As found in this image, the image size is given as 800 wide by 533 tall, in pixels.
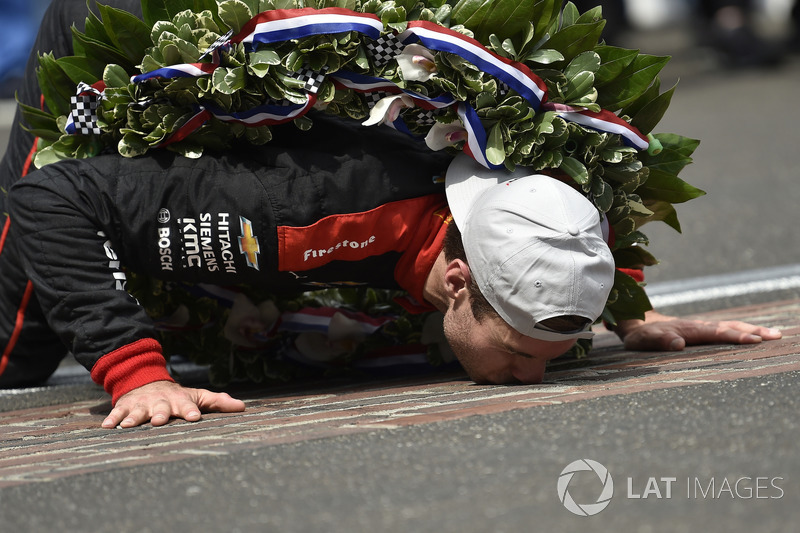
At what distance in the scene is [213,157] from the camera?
293 centimetres

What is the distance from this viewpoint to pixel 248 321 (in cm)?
340

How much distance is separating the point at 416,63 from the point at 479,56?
0.55 feet

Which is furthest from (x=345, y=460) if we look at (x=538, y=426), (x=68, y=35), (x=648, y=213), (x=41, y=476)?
(x=68, y=35)

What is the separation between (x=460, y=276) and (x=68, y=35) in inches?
58.7

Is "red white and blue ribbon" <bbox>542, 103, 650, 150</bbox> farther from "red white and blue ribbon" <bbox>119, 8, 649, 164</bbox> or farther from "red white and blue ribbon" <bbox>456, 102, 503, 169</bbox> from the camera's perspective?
"red white and blue ribbon" <bbox>456, 102, 503, 169</bbox>

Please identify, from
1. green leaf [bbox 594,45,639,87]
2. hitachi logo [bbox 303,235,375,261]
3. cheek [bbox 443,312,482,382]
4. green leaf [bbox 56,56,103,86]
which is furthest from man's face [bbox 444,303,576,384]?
green leaf [bbox 56,56,103,86]

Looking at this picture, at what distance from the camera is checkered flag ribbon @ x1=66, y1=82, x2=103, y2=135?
2.93 m

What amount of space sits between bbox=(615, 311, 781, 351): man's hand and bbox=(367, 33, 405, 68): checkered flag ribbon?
1273 millimetres

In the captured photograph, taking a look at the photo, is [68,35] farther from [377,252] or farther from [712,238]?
[712,238]

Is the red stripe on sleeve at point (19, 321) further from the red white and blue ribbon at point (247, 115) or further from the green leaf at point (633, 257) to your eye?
the green leaf at point (633, 257)

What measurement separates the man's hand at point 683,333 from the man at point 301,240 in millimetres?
726

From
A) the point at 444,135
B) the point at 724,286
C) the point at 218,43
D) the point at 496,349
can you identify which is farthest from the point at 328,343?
the point at 724,286

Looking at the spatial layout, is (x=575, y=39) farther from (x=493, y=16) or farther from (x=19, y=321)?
(x=19, y=321)

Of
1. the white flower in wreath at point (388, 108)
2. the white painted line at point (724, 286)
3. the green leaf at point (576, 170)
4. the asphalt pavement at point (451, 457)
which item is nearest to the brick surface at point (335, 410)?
the asphalt pavement at point (451, 457)
